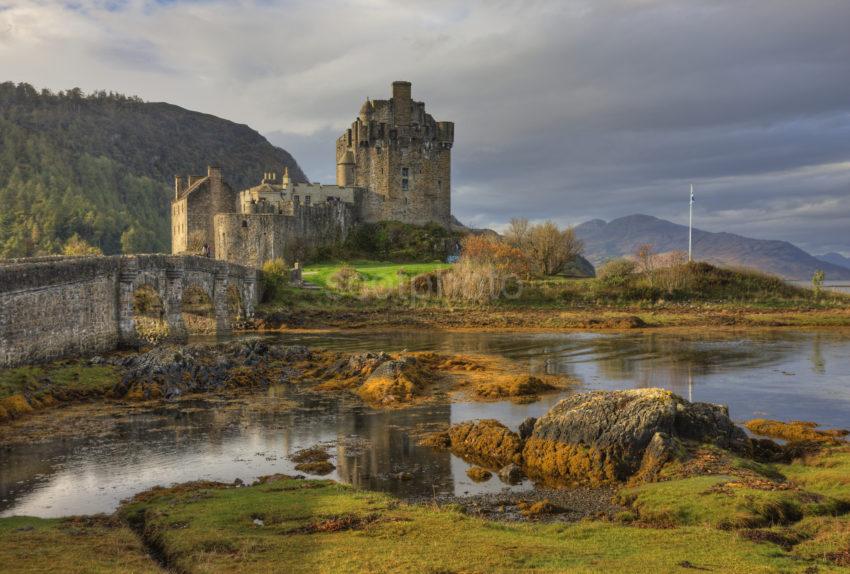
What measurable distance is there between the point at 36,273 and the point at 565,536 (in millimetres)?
22199

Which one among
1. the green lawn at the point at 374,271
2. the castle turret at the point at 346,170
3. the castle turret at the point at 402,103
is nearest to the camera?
the green lawn at the point at 374,271

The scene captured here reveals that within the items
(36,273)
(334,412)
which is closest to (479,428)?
(334,412)

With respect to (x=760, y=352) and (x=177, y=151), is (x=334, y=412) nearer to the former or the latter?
(x=760, y=352)

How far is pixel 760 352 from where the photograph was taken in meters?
38.2

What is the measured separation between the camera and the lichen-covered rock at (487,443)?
18094 millimetres

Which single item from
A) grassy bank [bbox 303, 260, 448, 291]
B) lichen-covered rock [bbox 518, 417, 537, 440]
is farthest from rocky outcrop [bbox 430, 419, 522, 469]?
grassy bank [bbox 303, 260, 448, 291]

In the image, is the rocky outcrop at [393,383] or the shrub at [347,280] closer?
the rocky outcrop at [393,383]

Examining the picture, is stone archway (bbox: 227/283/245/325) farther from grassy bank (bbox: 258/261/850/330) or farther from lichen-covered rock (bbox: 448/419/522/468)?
lichen-covered rock (bbox: 448/419/522/468)

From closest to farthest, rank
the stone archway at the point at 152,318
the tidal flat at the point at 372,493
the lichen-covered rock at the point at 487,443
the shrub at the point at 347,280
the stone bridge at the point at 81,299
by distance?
the tidal flat at the point at 372,493 < the lichen-covered rock at the point at 487,443 < the stone bridge at the point at 81,299 < the stone archway at the point at 152,318 < the shrub at the point at 347,280

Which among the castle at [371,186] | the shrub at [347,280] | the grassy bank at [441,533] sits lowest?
the grassy bank at [441,533]

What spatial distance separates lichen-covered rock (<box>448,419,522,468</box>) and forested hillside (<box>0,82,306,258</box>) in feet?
241

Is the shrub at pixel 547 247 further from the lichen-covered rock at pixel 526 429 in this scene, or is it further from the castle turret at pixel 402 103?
the lichen-covered rock at pixel 526 429

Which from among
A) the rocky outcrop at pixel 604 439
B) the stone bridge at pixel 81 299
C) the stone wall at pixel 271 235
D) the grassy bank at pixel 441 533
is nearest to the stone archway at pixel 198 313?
the stone bridge at pixel 81 299

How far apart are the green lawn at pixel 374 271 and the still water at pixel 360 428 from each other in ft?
89.6
